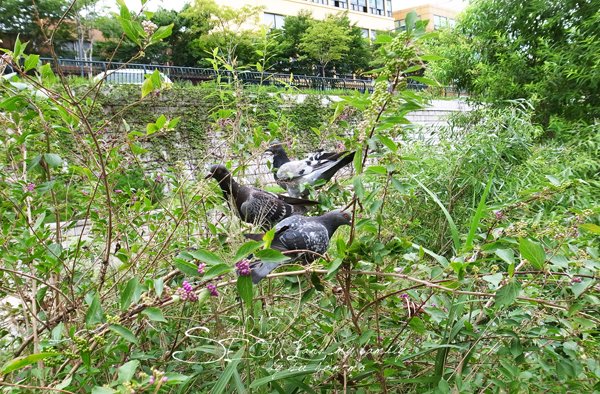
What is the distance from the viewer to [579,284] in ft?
2.26

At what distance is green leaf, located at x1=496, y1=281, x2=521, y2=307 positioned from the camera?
66 cm

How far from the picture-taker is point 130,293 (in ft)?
2.13

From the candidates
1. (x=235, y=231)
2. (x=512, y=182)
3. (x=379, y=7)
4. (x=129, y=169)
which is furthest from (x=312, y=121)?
(x=379, y=7)

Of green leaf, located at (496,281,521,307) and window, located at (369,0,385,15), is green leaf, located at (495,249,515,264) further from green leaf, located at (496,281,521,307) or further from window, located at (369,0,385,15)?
window, located at (369,0,385,15)

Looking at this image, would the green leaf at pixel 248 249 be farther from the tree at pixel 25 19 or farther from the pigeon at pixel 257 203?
the tree at pixel 25 19

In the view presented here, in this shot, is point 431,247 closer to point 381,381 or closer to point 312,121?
point 381,381

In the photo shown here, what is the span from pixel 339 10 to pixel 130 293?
89.5 ft

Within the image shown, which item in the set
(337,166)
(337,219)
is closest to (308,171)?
(337,166)

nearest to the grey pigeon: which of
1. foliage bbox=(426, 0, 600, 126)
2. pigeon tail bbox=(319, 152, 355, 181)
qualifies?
pigeon tail bbox=(319, 152, 355, 181)

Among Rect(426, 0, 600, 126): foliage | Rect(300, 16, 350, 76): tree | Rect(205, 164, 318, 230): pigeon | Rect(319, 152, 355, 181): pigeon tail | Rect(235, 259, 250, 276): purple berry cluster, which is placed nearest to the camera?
Rect(235, 259, 250, 276): purple berry cluster

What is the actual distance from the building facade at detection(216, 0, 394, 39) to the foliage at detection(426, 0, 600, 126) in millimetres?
17358

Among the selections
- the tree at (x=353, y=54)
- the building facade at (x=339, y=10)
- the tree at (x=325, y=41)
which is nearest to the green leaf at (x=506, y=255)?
the tree at (x=325, y=41)

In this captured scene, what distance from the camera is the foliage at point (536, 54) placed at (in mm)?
3805

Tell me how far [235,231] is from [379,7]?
32829mm
